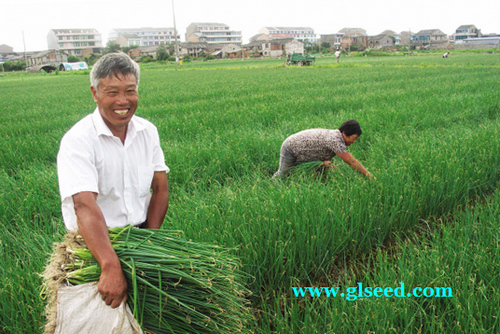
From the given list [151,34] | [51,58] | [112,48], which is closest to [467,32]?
[151,34]

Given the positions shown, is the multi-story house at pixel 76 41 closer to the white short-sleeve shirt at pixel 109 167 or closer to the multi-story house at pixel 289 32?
the multi-story house at pixel 289 32

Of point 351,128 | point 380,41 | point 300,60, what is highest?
point 380,41

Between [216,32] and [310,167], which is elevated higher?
[216,32]

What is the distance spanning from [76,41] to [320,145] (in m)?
101

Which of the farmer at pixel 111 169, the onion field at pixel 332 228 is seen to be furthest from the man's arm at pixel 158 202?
the onion field at pixel 332 228

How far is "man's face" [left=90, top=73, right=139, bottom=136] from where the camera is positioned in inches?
66.9

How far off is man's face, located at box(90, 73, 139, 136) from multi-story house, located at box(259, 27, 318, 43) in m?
110

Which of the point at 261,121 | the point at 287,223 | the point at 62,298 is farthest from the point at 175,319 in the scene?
the point at 261,121

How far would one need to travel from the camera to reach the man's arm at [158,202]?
2018 mm

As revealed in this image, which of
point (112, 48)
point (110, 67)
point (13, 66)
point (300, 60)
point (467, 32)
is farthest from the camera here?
point (467, 32)

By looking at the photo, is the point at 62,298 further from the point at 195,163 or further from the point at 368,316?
the point at 195,163

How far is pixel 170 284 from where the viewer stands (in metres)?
1.49

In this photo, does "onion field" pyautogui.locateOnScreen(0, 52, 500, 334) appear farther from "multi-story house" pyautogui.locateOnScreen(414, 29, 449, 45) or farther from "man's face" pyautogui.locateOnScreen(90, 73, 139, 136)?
"multi-story house" pyautogui.locateOnScreen(414, 29, 449, 45)

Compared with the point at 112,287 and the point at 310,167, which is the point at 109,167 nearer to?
the point at 112,287
